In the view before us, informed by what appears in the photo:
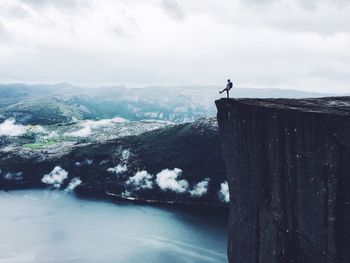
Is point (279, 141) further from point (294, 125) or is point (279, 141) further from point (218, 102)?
point (218, 102)

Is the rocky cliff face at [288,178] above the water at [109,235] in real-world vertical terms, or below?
above

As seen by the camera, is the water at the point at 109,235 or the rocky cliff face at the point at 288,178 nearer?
the rocky cliff face at the point at 288,178

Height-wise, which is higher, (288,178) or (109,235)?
(288,178)

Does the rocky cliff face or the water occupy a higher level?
the rocky cliff face

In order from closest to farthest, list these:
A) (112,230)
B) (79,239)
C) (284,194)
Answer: (284,194), (79,239), (112,230)

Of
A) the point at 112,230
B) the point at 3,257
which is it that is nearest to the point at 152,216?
the point at 112,230
